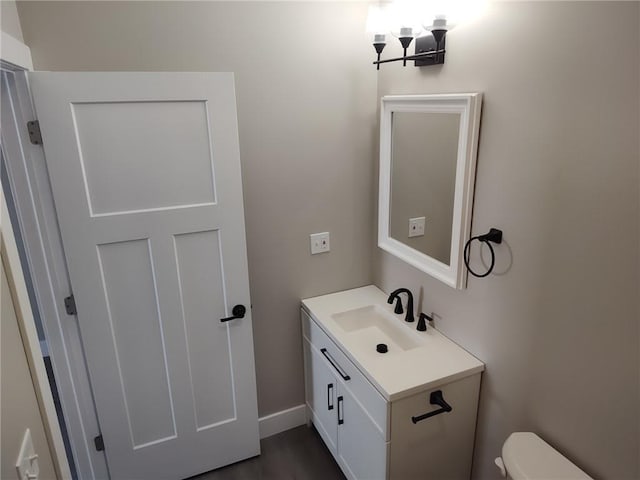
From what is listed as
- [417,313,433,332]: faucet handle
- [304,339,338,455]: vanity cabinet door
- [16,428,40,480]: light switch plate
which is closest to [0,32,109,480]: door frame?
[16,428,40,480]: light switch plate

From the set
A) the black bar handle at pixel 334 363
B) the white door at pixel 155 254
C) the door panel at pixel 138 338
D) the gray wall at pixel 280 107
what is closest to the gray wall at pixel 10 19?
the gray wall at pixel 280 107

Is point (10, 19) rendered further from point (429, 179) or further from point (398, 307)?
point (398, 307)

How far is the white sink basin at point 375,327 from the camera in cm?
221

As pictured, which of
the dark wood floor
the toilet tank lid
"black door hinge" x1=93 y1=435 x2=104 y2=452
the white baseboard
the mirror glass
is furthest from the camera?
the white baseboard

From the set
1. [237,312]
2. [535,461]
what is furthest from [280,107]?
[535,461]

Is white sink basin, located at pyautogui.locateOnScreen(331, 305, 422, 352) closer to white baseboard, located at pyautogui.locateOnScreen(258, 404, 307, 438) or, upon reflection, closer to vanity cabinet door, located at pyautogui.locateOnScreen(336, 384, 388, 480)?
vanity cabinet door, located at pyautogui.locateOnScreen(336, 384, 388, 480)

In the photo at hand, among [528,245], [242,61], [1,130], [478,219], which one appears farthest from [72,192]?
[528,245]

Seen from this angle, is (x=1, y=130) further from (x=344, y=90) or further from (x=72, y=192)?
(x=344, y=90)

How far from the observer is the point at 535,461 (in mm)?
1497

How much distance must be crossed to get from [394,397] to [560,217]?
89 cm

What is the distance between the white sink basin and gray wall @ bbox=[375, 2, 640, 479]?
0.44 meters

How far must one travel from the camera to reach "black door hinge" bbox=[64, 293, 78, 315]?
6.26 ft

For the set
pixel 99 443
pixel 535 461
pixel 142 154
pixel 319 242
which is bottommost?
pixel 99 443

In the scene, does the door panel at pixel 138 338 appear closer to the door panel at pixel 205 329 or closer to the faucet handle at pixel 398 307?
the door panel at pixel 205 329
